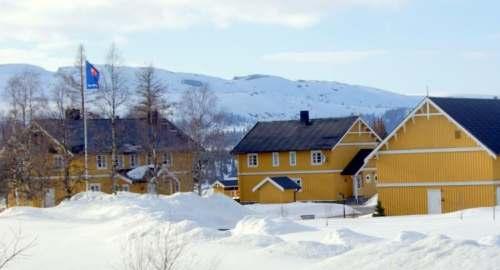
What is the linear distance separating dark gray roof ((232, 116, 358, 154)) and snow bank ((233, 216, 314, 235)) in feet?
119

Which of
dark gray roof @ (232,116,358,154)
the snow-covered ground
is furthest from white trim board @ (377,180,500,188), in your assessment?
dark gray roof @ (232,116,358,154)

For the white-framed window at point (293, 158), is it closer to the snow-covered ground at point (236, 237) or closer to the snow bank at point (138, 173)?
the snow bank at point (138, 173)

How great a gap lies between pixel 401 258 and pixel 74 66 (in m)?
45.6

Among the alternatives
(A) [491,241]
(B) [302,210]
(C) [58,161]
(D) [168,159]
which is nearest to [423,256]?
(A) [491,241]

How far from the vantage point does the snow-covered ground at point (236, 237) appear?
20.1m

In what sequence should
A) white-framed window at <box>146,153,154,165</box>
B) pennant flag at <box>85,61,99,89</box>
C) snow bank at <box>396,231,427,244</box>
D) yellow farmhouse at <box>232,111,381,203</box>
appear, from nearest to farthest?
snow bank at <box>396,231,427,244</box> → pennant flag at <box>85,61,99,89</box> → white-framed window at <box>146,153,154,165</box> → yellow farmhouse at <box>232,111,381,203</box>

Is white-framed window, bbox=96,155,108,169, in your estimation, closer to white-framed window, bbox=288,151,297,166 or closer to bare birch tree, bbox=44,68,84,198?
bare birch tree, bbox=44,68,84,198

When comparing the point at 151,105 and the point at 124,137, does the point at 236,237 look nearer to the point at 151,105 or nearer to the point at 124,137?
the point at 151,105

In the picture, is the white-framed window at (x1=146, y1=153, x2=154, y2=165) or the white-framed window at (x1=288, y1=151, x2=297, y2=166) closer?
the white-framed window at (x1=146, y1=153, x2=154, y2=165)

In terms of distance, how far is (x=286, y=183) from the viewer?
68.2m

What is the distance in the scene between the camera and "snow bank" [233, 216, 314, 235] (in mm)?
31778

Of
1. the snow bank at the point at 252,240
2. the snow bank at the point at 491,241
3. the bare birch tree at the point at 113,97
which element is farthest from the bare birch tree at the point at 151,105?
the snow bank at the point at 491,241

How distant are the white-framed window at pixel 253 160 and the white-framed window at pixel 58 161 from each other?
14659 mm

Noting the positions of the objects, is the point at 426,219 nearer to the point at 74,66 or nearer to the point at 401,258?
the point at 401,258
